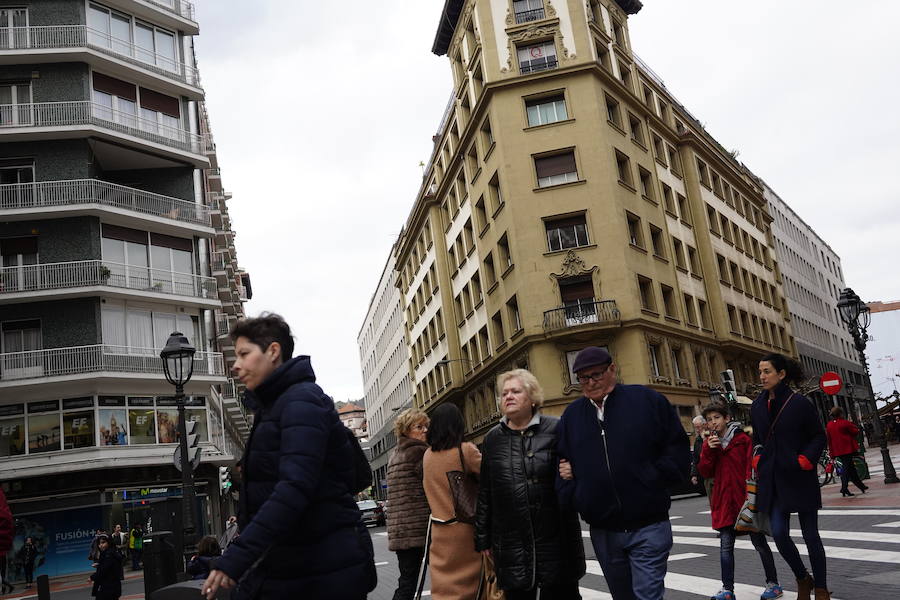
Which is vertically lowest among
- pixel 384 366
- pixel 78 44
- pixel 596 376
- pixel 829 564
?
pixel 829 564

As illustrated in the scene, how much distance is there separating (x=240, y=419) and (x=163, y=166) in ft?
73.2

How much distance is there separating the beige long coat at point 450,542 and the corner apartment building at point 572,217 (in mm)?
26657

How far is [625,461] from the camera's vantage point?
454cm

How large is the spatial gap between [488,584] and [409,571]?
4.02 ft

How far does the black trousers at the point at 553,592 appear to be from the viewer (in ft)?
15.2

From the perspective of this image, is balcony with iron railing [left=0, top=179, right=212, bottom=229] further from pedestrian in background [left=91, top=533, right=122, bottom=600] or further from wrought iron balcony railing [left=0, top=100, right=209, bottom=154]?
pedestrian in background [left=91, top=533, right=122, bottom=600]

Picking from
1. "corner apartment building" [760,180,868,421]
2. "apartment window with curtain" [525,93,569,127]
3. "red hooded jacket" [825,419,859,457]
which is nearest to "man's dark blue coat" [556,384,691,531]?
"red hooded jacket" [825,419,859,457]

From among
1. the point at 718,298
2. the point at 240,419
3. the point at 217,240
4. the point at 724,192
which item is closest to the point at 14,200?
the point at 217,240

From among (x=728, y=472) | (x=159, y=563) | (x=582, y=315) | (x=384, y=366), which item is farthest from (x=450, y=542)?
(x=384, y=366)

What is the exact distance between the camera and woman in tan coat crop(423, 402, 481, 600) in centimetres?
583

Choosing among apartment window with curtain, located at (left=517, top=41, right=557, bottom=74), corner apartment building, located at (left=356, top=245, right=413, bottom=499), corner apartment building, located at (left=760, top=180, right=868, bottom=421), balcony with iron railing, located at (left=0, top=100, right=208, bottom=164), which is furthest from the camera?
corner apartment building, located at (left=356, top=245, right=413, bottom=499)

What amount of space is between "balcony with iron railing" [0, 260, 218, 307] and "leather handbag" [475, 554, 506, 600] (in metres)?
26.1

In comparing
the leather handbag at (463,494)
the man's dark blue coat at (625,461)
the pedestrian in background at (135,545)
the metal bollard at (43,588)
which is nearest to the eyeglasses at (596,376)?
the man's dark blue coat at (625,461)

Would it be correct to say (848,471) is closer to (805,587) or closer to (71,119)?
(805,587)
